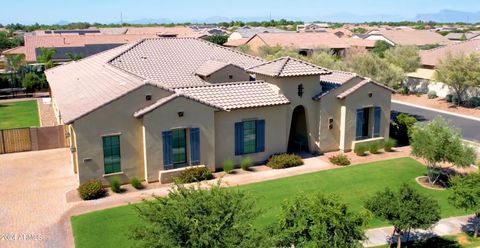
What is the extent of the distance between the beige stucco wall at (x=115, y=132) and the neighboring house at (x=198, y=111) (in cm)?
5

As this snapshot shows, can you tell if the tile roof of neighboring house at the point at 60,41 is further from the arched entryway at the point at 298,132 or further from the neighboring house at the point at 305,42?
the arched entryway at the point at 298,132

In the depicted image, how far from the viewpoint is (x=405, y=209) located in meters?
17.4

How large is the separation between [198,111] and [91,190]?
23.2 ft

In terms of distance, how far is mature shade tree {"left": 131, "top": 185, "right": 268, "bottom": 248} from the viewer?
12725 mm

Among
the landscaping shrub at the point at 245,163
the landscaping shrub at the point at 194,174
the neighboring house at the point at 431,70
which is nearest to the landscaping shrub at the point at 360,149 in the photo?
the landscaping shrub at the point at 245,163

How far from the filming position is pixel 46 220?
71.9 feet

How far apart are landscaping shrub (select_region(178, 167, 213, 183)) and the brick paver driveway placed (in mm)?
6028

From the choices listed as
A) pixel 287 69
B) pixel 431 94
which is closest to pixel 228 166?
pixel 287 69

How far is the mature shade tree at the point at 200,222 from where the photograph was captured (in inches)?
501

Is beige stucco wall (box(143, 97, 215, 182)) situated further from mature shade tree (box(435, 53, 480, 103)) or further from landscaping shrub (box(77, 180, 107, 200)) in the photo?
mature shade tree (box(435, 53, 480, 103))

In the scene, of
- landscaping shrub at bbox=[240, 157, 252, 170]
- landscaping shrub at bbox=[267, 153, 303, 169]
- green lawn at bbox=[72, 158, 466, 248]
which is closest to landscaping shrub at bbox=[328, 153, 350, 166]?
green lawn at bbox=[72, 158, 466, 248]

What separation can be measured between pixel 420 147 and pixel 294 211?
14052mm

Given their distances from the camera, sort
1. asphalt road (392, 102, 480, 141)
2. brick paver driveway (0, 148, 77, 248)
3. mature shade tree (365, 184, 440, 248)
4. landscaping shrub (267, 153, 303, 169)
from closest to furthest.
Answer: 1. mature shade tree (365, 184, 440, 248)
2. brick paver driveway (0, 148, 77, 248)
3. landscaping shrub (267, 153, 303, 169)
4. asphalt road (392, 102, 480, 141)

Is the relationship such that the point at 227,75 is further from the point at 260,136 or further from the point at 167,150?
the point at 167,150
